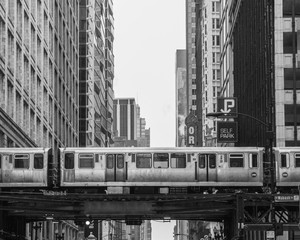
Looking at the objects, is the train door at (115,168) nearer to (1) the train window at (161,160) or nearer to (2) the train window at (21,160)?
(1) the train window at (161,160)

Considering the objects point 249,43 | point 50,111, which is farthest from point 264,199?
point 50,111

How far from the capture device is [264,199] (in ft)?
164

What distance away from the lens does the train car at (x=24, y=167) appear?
57750mm

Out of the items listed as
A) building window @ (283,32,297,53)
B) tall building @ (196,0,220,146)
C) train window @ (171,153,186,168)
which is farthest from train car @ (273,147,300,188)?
tall building @ (196,0,220,146)

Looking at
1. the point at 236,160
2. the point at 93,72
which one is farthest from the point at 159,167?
the point at 93,72

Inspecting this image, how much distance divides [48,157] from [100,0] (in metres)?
122

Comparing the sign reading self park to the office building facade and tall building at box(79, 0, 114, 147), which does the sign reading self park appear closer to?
the office building facade

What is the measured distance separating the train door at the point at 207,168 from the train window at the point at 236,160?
1.01 m

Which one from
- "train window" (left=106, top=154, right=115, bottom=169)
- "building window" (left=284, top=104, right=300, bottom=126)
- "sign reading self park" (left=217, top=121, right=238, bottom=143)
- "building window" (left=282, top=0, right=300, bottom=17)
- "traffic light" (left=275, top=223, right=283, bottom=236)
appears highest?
"building window" (left=282, top=0, right=300, bottom=17)

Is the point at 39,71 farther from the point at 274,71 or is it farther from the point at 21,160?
the point at 21,160

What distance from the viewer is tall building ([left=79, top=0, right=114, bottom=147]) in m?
148

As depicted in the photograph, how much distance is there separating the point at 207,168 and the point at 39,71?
3390cm

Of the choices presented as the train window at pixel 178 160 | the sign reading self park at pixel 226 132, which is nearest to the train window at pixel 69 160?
the train window at pixel 178 160

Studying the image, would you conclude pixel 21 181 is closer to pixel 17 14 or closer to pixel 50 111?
pixel 17 14
